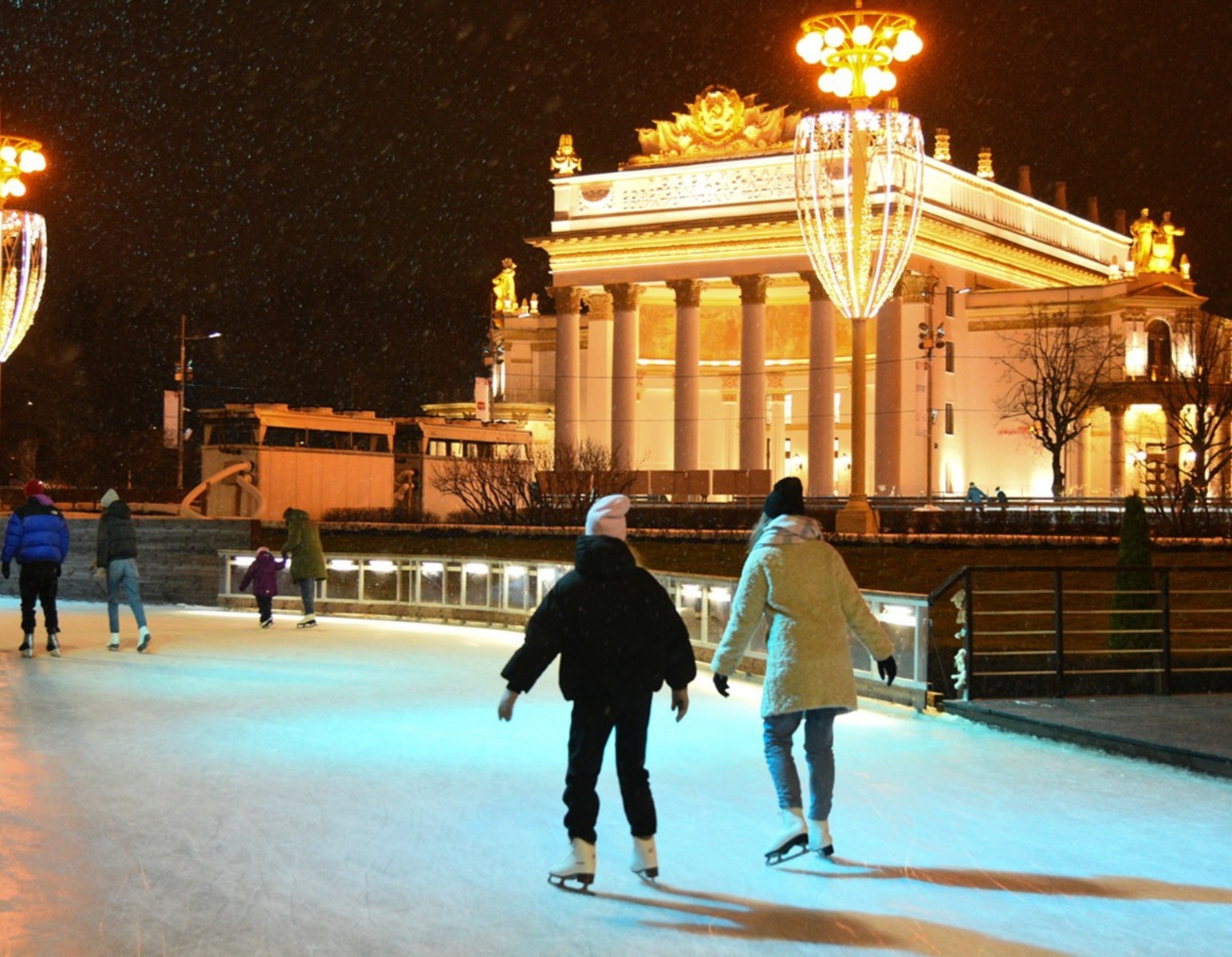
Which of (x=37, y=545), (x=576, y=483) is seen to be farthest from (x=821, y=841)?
(x=576, y=483)

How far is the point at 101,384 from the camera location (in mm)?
79312

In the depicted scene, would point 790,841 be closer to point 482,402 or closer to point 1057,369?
point 1057,369

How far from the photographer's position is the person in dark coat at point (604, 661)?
818cm

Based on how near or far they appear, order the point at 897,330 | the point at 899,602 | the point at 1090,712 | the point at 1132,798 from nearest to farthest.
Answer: the point at 1132,798 → the point at 1090,712 → the point at 899,602 → the point at 897,330

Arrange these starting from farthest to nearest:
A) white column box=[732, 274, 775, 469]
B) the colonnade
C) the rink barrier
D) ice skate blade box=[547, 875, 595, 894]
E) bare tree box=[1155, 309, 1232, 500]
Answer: white column box=[732, 274, 775, 469], the colonnade, bare tree box=[1155, 309, 1232, 500], the rink barrier, ice skate blade box=[547, 875, 595, 894]

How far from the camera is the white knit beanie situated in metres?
8.28

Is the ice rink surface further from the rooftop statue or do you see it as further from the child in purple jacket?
the rooftop statue

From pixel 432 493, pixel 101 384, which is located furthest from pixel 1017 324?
pixel 101 384

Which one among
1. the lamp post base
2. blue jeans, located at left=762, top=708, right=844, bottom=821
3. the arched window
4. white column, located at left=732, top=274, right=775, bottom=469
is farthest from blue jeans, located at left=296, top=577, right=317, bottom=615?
the arched window

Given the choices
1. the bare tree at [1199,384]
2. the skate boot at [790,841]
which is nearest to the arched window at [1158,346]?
the bare tree at [1199,384]

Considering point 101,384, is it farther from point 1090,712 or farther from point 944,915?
point 944,915

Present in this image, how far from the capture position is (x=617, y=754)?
27.3ft

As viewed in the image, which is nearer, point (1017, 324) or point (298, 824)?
point (298, 824)

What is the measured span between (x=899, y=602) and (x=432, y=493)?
41112 mm
